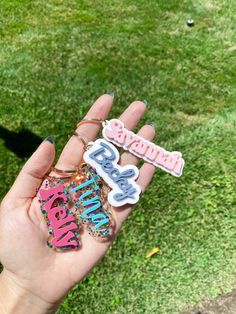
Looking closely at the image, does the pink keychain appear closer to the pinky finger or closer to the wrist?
the pinky finger

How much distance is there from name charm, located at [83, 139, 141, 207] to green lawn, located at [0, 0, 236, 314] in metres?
1.20

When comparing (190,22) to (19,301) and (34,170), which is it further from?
(19,301)

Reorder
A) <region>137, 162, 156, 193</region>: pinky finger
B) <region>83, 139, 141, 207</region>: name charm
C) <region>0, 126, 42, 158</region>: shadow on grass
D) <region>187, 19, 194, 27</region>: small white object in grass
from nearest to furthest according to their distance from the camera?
<region>83, 139, 141, 207</region>: name charm < <region>137, 162, 156, 193</region>: pinky finger < <region>0, 126, 42, 158</region>: shadow on grass < <region>187, 19, 194, 27</region>: small white object in grass

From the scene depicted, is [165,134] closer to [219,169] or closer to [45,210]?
[219,169]

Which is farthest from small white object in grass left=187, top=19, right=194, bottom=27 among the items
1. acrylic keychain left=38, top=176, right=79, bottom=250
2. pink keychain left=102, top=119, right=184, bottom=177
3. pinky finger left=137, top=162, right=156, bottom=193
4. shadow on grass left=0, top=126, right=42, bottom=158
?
acrylic keychain left=38, top=176, right=79, bottom=250

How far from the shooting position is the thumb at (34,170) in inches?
113

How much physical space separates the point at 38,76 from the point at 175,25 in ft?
6.15

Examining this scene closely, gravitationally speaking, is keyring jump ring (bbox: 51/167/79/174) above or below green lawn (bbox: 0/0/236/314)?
above

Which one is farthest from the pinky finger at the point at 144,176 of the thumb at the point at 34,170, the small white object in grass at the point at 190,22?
the small white object in grass at the point at 190,22

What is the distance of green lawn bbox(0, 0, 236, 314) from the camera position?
13.5 ft

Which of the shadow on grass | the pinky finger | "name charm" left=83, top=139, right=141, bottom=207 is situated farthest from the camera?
the shadow on grass

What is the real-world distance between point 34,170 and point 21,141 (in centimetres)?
198

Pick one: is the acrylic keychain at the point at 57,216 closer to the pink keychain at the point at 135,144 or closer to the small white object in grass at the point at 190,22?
the pink keychain at the point at 135,144

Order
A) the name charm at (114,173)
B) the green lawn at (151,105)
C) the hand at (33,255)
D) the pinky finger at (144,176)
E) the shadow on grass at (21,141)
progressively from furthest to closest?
the shadow on grass at (21,141), the green lawn at (151,105), the pinky finger at (144,176), the name charm at (114,173), the hand at (33,255)
